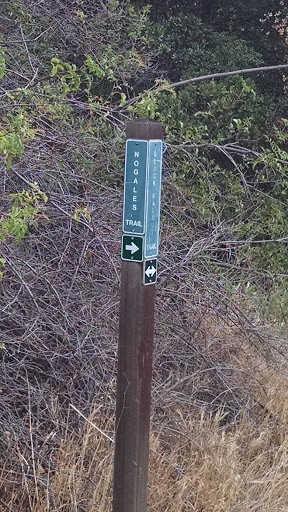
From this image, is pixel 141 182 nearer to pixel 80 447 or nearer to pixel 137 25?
pixel 80 447

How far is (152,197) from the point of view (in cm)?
247

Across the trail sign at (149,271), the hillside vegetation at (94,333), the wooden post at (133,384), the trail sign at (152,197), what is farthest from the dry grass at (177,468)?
the trail sign at (152,197)

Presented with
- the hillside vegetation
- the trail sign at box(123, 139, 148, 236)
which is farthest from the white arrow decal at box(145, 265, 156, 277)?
the hillside vegetation

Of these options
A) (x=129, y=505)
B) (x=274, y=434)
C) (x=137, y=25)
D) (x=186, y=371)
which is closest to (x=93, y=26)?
(x=137, y=25)

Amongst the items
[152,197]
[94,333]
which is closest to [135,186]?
[152,197]

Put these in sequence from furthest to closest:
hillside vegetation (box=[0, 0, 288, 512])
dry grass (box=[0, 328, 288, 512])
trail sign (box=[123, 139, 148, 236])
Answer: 1. hillside vegetation (box=[0, 0, 288, 512])
2. dry grass (box=[0, 328, 288, 512])
3. trail sign (box=[123, 139, 148, 236])

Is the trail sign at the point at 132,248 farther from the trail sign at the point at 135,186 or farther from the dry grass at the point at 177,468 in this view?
the dry grass at the point at 177,468

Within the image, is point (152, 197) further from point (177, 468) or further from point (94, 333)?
point (177, 468)

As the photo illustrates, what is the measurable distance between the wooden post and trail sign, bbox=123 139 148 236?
5 cm

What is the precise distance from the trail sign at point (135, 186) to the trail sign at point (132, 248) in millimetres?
23

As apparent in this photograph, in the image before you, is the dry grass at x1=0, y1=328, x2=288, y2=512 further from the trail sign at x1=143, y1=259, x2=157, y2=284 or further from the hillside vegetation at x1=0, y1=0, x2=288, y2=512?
the trail sign at x1=143, y1=259, x2=157, y2=284

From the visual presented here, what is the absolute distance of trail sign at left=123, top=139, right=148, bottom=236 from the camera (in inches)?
96.3

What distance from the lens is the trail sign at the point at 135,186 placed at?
2447 millimetres

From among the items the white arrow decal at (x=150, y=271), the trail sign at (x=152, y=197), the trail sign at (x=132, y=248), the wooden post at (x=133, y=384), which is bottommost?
the wooden post at (x=133, y=384)
